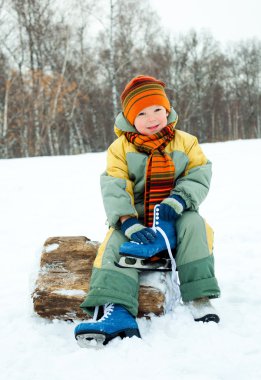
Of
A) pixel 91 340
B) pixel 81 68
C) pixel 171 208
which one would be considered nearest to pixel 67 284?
pixel 91 340

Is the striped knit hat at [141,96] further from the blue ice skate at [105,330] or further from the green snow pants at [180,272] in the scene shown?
the blue ice skate at [105,330]

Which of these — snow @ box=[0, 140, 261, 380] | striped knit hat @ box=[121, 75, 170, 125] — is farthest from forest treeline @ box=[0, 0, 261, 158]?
striped knit hat @ box=[121, 75, 170, 125]

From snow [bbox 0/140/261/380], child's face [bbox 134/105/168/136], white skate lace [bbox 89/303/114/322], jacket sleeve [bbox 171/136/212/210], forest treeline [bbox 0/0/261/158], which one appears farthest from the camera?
forest treeline [bbox 0/0/261/158]

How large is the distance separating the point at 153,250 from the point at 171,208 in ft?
0.79

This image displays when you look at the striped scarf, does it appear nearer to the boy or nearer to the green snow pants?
the boy

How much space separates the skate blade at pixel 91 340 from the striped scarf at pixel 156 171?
0.70 m

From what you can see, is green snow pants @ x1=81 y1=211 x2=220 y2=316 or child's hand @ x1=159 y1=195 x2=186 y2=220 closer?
green snow pants @ x1=81 y1=211 x2=220 y2=316

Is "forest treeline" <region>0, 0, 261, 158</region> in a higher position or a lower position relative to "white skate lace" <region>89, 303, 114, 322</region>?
higher

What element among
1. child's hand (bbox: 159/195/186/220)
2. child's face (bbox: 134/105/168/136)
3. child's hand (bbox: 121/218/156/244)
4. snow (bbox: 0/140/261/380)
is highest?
child's face (bbox: 134/105/168/136)

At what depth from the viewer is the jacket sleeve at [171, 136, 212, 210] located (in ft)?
6.84

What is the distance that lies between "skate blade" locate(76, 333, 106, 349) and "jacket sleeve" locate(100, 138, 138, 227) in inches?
24.4

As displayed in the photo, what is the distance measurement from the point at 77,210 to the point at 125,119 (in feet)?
8.96

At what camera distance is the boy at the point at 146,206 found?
1.83m

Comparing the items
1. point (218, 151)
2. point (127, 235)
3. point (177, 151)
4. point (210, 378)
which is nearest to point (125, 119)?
point (177, 151)
